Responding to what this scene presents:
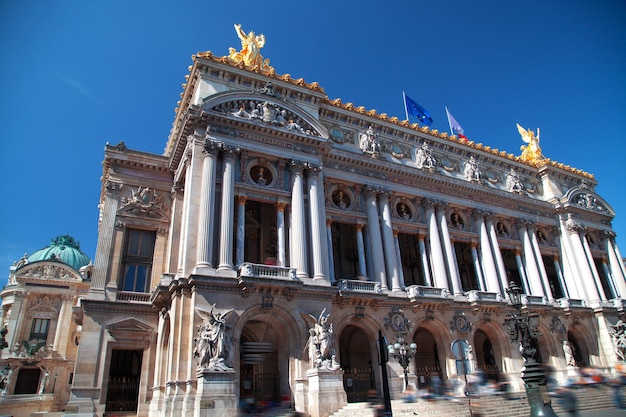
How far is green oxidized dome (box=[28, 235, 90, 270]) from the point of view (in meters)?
59.6

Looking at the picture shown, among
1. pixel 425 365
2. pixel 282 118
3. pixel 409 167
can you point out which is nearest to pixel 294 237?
pixel 282 118

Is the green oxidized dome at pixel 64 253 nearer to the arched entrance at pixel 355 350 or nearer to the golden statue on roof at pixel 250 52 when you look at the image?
the golden statue on roof at pixel 250 52

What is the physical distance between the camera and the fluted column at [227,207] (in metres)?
23.6

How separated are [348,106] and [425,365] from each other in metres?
20.4

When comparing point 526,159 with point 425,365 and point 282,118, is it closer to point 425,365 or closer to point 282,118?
point 425,365

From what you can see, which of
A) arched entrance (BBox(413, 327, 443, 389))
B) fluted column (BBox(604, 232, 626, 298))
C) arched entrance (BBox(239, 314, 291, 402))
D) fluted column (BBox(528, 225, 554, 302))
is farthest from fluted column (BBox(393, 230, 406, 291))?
fluted column (BBox(604, 232, 626, 298))

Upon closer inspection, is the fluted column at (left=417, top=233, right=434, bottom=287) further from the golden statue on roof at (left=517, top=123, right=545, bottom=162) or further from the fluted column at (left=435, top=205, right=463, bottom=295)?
the golden statue on roof at (left=517, top=123, right=545, bottom=162)

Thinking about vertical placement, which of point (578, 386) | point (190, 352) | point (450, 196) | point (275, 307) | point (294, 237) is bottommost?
point (578, 386)

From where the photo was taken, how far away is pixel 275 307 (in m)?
23.3

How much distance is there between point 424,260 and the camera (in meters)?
32.7

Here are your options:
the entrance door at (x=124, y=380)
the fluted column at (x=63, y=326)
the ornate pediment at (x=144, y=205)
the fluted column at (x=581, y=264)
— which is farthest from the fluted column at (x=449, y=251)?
the fluted column at (x=63, y=326)

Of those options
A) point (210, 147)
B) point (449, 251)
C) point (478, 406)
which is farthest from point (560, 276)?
point (210, 147)

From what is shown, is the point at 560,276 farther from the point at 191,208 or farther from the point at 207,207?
the point at 191,208

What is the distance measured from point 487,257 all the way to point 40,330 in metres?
48.5
